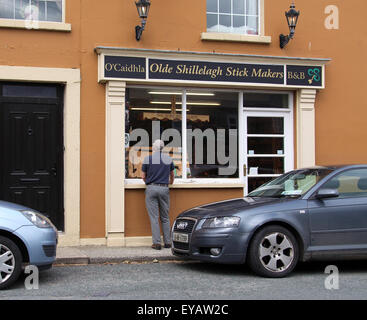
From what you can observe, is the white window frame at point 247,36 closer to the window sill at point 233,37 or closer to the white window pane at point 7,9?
the window sill at point 233,37

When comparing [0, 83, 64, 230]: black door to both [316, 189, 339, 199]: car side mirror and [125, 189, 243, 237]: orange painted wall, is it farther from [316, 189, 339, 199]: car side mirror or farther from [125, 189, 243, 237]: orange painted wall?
[316, 189, 339, 199]: car side mirror

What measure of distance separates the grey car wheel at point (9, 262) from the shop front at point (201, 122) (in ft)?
12.1

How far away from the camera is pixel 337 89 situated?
12453 millimetres

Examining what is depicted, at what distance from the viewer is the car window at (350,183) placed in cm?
848

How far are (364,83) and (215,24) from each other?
3519 millimetres

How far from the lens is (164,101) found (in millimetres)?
11703

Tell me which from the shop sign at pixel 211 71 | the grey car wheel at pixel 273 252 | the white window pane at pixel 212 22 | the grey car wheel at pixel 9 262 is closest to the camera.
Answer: the grey car wheel at pixel 9 262

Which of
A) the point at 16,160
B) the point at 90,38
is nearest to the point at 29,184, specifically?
the point at 16,160

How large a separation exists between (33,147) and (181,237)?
3.74 m

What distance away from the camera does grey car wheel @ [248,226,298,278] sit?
7.92 meters

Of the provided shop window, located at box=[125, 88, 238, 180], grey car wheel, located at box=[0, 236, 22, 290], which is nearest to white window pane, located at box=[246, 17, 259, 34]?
shop window, located at box=[125, 88, 238, 180]

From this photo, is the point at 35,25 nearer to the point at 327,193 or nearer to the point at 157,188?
the point at 157,188

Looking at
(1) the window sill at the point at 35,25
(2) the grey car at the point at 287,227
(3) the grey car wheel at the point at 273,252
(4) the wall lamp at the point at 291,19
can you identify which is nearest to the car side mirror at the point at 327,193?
(2) the grey car at the point at 287,227
